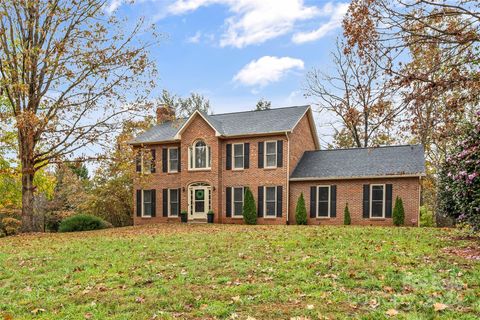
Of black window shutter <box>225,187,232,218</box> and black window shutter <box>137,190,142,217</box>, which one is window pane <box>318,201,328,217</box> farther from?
black window shutter <box>137,190,142,217</box>

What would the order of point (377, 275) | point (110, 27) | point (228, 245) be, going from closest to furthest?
1. point (377, 275)
2. point (228, 245)
3. point (110, 27)

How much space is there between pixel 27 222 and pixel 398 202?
688 inches

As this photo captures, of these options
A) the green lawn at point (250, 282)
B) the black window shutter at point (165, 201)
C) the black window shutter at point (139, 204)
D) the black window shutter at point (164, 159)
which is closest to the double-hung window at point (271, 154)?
the black window shutter at point (164, 159)

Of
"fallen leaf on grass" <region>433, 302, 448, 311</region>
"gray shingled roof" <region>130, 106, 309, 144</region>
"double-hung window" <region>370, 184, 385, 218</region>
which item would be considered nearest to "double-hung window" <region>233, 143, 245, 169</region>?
"gray shingled roof" <region>130, 106, 309, 144</region>

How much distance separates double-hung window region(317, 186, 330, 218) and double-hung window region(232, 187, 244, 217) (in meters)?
4.26

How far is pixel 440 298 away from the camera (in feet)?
16.7

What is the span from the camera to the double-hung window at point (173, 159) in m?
23.8

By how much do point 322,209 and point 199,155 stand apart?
7.59m

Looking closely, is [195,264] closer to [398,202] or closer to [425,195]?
[398,202]

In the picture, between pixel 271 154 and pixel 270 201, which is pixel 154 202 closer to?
pixel 270 201

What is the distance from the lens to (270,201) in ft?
69.8

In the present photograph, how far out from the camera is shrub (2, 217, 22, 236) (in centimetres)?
2258

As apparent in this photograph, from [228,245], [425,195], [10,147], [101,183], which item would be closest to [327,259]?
[228,245]

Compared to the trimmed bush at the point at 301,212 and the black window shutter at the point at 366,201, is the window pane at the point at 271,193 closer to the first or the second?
the trimmed bush at the point at 301,212
